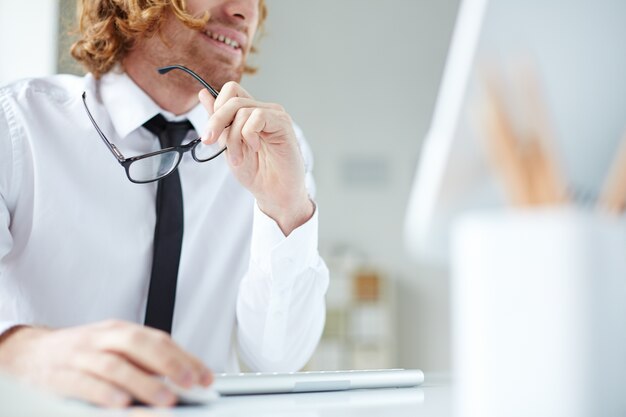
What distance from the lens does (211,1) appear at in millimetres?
1249

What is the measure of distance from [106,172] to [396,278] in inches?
145

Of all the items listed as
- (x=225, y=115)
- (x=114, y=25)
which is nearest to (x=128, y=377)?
(x=225, y=115)

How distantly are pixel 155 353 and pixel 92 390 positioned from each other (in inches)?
2.4

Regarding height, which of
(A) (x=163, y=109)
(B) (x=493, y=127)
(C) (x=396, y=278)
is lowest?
(C) (x=396, y=278)

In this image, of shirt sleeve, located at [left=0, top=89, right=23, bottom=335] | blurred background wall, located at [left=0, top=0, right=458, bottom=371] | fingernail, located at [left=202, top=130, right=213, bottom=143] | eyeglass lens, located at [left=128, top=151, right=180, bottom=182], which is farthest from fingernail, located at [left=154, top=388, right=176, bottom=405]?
blurred background wall, located at [left=0, top=0, right=458, bottom=371]

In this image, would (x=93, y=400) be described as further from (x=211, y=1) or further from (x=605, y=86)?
(x=211, y=1)

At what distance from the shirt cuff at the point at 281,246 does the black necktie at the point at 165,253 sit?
0.14 m

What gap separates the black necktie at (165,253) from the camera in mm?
1067

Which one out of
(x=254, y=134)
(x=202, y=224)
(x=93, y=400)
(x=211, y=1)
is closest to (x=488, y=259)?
(x=93, y=400)

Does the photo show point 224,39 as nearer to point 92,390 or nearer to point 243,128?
point 243,128

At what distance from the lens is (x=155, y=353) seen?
1.53 ft

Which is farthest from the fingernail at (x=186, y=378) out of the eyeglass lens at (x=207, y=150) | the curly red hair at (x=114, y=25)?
the curly red hair at (x=114, y=25)

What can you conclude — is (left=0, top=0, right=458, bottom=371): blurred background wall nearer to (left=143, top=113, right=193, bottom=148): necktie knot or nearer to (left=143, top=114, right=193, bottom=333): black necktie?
(left=143, top=113, right=193, bottom=148): necktie knot

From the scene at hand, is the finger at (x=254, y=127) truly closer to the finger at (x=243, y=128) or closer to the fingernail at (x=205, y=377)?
the finger at (x=243, y=128)
